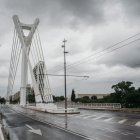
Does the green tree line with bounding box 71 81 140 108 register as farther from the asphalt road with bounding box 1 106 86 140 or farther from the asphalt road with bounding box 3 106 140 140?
the asphalt road with bounding box 1 106 86 140

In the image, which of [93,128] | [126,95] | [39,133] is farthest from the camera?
[126,95]

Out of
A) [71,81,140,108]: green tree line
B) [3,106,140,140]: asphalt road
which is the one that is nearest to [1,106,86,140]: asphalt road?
[3,106,140,140]: asphalt road


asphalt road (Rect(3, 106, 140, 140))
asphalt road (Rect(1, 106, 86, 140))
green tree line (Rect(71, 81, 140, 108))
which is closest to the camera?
asphalt road (Rect(1, 106, 86, 140))

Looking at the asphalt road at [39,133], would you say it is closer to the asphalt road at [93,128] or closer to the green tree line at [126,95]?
the asphalt road at [93,128]

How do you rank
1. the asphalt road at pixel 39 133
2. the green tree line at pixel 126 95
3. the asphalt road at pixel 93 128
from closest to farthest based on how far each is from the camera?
the asphalt road at pixel 39 133 → the asphalt road at pixel 93 128 → the green tree line at pixel 126 95

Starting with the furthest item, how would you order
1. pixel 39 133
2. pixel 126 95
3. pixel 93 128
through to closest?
pixel 126 95 → pixel 93 128 → pixel 39 133

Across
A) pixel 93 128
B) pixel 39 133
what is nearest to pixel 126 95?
pixel 93 128

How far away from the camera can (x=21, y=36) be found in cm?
6412

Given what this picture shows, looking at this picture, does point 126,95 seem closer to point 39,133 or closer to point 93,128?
point 93,128

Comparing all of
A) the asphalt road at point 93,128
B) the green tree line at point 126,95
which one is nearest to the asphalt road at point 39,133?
the asphalt road at point 93,128

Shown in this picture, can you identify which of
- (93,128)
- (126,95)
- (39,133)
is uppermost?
(126,95)

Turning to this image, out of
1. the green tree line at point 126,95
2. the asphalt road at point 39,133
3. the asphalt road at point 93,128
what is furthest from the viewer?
the green tree line at point 126,95

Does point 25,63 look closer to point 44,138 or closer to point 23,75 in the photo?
point 23,75

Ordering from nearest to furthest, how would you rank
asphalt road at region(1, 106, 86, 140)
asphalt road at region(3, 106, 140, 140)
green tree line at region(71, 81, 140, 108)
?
asphalt road at region(1, 106, 86, 140)
asphalt road at region(3, 106, 140, 140)
green tree line at region(71, 81, 140, 108)
